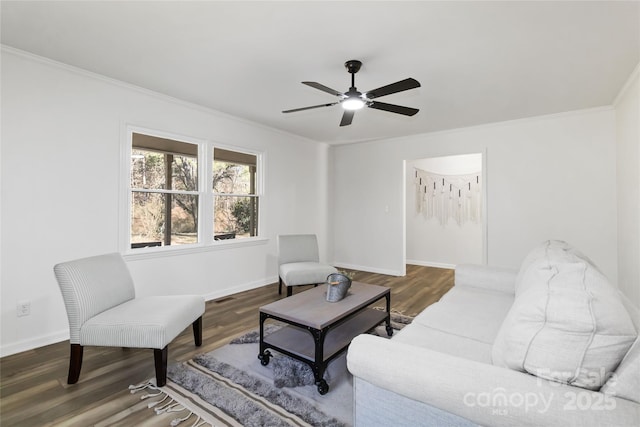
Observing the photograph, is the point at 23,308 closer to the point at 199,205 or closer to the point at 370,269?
the point at 199,205

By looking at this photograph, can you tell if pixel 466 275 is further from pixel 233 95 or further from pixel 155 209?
pixel 155 209

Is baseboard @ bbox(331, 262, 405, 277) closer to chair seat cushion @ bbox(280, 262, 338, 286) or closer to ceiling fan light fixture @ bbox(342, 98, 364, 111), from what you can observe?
chair seat cushion @ bbox(280, 262, 338, 286)

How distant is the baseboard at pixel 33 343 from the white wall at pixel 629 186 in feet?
17.9

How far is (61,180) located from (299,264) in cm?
268

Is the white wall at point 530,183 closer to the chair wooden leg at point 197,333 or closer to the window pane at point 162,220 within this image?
the window pane at point 162,220

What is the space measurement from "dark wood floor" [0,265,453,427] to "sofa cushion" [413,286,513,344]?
69.3 inches

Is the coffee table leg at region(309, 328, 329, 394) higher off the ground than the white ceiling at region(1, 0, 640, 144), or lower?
lower

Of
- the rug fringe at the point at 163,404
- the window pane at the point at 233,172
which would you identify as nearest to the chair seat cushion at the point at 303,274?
the window pane at the point at 233,172

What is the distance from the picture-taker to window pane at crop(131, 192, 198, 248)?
11.1 feet

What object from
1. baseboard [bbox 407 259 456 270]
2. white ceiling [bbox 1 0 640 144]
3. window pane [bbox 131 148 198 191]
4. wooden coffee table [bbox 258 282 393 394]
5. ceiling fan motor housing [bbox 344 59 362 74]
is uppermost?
white ceiling [bbox 1 0 640 144]

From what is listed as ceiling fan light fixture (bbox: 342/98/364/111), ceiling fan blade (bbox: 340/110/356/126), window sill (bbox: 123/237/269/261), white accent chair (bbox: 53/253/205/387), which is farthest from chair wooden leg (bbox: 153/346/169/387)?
ceiling fan blade (bbox: 340/110/356/126)

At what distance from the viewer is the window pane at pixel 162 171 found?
338cm

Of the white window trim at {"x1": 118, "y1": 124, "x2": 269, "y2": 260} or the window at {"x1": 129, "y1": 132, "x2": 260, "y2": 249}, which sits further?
the window at {"x1": 129, "y1": 132, "x2": 260, "y2": 249}

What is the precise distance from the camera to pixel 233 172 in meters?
4.41
